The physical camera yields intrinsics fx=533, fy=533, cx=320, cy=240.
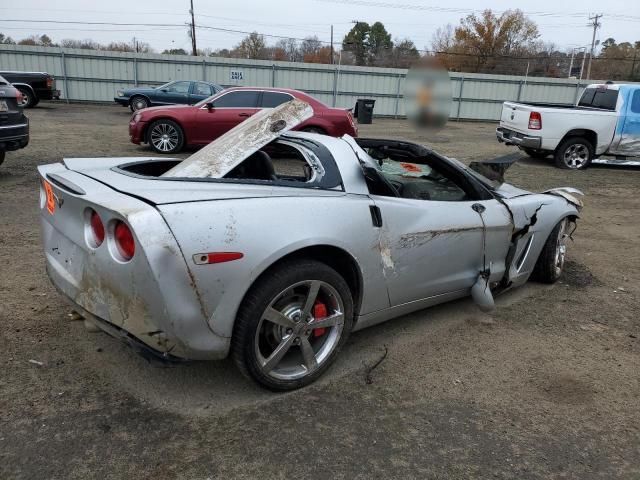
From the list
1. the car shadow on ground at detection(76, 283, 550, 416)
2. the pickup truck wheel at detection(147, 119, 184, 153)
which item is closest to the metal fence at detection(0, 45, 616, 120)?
the pickup truck wheel at detection(147, 119, 184, 153)

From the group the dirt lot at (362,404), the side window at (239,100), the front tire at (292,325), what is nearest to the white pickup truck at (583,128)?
the side window at (239,100)

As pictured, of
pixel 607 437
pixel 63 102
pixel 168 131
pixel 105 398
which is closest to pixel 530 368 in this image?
pixel 607 437

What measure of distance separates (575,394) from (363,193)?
1674 mm

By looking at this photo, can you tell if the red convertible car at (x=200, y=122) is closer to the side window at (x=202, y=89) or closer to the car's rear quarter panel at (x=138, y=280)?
the side window at (x=202, y=89)

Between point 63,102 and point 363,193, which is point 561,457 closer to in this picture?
point 363,193

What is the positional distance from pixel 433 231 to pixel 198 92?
621 inches

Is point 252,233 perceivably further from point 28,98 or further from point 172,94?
point 28,98

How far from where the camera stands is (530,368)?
3.32 meters

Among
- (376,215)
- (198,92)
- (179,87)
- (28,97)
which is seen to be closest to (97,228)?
(376,215)

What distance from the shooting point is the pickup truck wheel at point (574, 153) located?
38.0ft

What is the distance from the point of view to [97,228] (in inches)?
101

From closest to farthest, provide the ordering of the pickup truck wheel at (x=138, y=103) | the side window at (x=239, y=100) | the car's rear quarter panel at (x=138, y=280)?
the car's rear quarter panel at (x=138, y=280) < the side window at (x=239, y=100) < the pickup truck wheel at (x=138, y=103)

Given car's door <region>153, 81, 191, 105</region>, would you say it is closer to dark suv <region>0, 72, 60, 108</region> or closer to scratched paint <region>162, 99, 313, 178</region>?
dark suv <region>0, 72, 60, 108</region>

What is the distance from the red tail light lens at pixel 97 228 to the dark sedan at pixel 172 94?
15197mm
